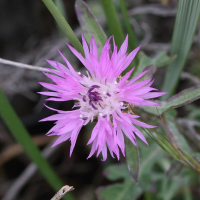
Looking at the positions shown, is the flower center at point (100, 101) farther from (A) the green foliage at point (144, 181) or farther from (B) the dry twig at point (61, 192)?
(A) the green foliage at point (144, 181)

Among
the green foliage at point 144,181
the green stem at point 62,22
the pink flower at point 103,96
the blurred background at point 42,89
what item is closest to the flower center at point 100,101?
the pink flower at point 103,96

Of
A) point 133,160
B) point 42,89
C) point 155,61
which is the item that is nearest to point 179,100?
point 133,160

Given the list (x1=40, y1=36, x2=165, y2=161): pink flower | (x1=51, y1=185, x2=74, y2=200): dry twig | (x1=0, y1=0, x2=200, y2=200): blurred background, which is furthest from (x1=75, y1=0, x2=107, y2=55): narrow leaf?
(x1=0, y1=0, x2=200, y2=200): blurred background

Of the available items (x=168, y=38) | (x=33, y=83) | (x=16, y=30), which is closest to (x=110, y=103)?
(x=33, y=83)

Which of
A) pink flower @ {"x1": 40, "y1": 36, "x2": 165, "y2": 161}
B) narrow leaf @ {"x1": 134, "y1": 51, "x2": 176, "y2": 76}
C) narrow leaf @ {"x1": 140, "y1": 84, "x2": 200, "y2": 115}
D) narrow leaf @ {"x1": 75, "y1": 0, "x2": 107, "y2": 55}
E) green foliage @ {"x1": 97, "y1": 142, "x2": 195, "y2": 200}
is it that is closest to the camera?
pink flower @ {"x1": 40, "y1": 36, "x2": 165, "y2": 161}

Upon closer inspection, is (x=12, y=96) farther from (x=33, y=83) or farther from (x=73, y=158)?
(x=73, y=158)

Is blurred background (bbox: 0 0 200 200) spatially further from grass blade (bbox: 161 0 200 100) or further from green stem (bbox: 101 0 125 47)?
green stem (bbox: 101 0 125 47)
